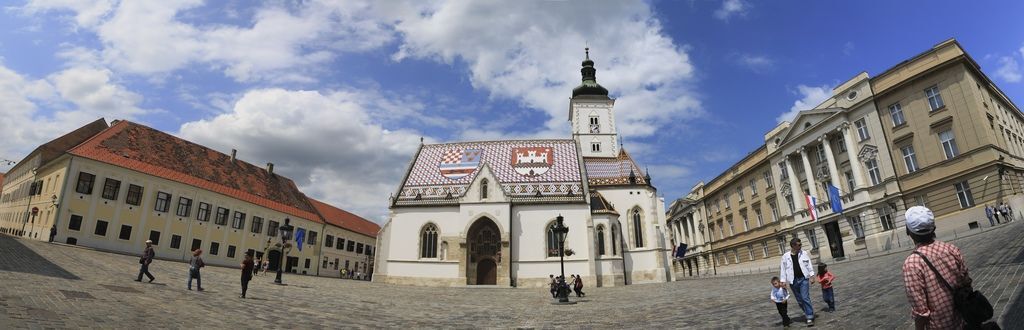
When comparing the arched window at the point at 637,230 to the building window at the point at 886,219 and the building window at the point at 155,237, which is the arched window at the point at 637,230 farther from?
the building window at the point at 155,237

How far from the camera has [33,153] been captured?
1457 inches

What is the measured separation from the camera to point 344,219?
57.8 metres

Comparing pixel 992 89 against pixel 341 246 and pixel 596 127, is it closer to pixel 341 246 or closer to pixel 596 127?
pixel 596 127

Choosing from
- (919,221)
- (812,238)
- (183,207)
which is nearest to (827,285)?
Result: (919,221)

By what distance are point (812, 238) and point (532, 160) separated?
23.2 metres

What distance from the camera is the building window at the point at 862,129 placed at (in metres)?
32.9

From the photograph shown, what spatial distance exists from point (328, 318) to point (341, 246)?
139 ft

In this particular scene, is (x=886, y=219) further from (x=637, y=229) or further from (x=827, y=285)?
(x=827, y=285)

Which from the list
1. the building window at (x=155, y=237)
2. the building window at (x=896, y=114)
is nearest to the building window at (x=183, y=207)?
the building window at (x=155, y=237)

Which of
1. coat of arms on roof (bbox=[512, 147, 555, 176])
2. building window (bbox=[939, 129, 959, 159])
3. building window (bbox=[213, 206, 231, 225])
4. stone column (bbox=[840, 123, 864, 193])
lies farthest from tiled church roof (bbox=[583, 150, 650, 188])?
building window (bbox=[213, 206, 231, 225])

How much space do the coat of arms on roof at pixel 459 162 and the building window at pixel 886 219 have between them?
2937 centimetres

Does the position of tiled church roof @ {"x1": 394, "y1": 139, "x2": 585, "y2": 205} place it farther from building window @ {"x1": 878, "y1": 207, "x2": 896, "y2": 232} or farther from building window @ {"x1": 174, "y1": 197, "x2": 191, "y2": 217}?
building window @ {"x1": 878, "y1": 207, "x2": 896, "y2": 232}

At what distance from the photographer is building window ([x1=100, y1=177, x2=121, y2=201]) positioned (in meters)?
31.3

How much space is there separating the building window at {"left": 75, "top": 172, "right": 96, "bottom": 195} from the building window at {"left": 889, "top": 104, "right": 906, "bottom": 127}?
175ft
